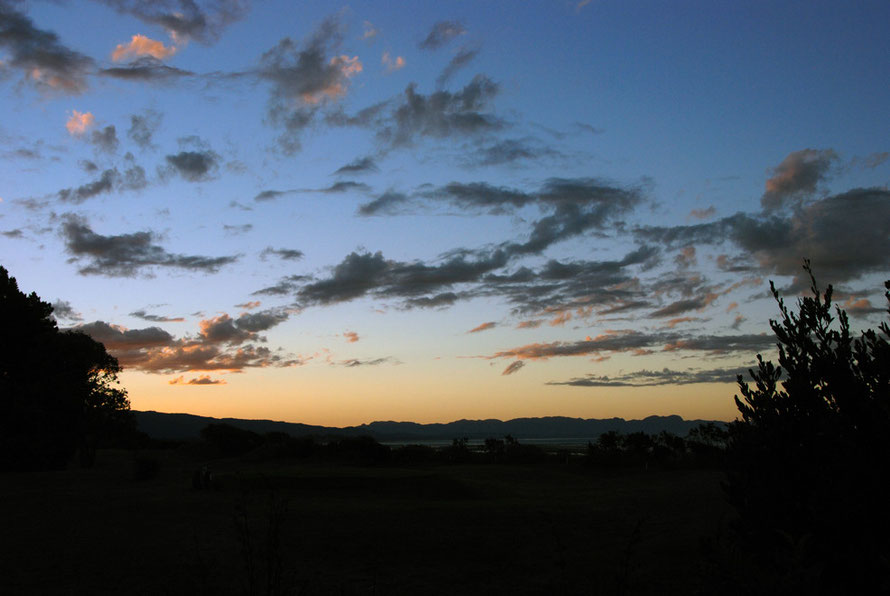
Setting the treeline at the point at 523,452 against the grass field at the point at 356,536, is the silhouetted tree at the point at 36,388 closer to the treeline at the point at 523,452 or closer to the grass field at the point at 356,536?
the grass field at the point at 356,536

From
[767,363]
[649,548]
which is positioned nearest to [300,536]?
[649,548]

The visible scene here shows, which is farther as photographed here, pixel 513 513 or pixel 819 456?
pixel 513 513

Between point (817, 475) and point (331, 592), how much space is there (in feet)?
26.9

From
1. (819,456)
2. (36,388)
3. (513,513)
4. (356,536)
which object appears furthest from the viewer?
(36,388)

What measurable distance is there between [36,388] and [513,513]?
3104cm

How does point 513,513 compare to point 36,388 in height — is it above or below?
below

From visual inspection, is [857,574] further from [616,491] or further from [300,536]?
[616,491]

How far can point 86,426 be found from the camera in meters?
42.3

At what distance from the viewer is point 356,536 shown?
1636 cm

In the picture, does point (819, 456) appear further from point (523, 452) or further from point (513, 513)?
point (523, 452)

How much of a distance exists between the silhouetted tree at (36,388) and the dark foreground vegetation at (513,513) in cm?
13

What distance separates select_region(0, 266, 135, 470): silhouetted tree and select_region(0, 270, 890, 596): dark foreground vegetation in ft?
0.43

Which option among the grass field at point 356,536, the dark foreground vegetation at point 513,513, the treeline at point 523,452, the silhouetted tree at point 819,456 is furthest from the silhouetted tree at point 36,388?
the silhouetted tree at point 819,456

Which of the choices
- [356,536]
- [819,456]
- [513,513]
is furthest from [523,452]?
[819,456]
